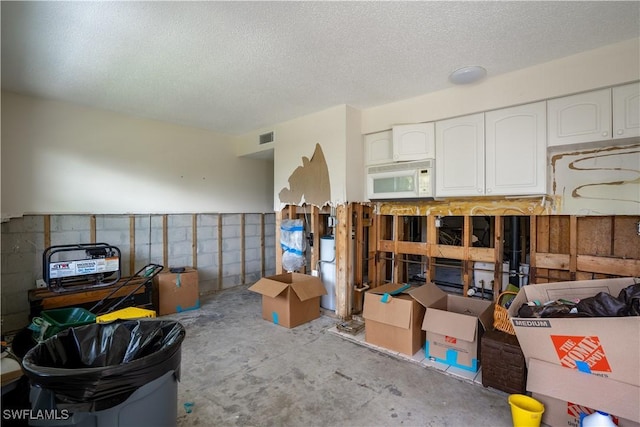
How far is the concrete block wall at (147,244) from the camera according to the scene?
3.07 m

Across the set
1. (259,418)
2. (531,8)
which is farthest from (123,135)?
(531,8)

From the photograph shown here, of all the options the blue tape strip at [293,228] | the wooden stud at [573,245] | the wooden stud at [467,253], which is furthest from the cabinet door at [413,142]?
the blue tape strip at [293,228]

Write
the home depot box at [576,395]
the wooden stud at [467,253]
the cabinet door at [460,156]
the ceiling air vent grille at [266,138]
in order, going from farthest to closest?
the ceiling air vent grille at [266,138] → the wooden stud at [467,253] → the cabinet door at [460,156] → the home depot box at [576,395]

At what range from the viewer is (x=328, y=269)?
3.73 metres

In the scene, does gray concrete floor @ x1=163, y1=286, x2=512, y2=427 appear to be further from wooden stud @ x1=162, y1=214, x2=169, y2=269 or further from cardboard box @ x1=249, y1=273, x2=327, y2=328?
wooden stud @ x1=162, y1=214, x2=169, y2=269

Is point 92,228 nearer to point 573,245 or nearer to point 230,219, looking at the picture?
point 230,219

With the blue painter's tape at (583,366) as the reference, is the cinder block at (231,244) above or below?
above

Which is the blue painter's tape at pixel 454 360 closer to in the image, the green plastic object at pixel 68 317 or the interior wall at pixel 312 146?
the interior wall at pixel 312 146

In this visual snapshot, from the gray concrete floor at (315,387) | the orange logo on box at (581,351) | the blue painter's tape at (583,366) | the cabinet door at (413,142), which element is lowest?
the gray concrete floor at (315,387)

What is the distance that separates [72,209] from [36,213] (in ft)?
1.00

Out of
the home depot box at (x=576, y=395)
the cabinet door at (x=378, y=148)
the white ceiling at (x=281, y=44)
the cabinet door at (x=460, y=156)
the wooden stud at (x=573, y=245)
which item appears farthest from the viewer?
the cabinet door at (x=378, y=148)

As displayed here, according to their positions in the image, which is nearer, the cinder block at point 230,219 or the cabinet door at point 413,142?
the cabinet door at point 413,142

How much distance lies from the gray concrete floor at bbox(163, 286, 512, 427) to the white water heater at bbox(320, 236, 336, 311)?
0.67m

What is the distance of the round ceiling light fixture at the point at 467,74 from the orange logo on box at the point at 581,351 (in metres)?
2.10
